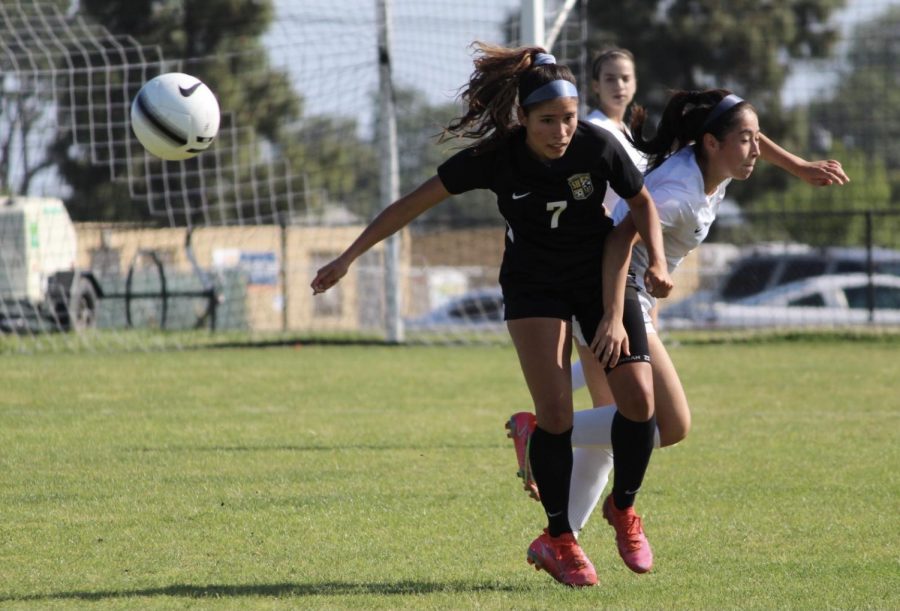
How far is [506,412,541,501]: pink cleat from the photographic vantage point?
504cm

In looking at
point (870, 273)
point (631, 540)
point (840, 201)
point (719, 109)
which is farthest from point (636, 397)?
point (840, 201)

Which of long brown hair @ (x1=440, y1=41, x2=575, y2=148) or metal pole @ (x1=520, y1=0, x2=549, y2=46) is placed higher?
metal pole @ (x1=520, y1=0, x2=549, y2=46)

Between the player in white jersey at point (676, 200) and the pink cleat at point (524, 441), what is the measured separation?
3 centimetres

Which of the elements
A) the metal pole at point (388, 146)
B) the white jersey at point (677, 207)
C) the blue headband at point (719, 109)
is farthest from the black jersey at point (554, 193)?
the metal pole at point (388, 146)

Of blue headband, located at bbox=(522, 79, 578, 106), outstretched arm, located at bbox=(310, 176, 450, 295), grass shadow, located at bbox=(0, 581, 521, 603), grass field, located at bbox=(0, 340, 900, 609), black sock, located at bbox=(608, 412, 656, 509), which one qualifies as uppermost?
blue headband, located at bbox=(522, 79, 578, 106)

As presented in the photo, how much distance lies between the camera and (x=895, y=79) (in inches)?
1638

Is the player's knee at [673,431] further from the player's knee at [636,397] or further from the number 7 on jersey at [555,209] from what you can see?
the number 7 on jersey at [555,209]

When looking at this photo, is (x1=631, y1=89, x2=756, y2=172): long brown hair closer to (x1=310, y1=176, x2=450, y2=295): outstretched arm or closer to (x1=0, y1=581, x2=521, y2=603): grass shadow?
(x1=310, y1=176, x2=450, y2=295): outstretched arm

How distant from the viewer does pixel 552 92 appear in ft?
14.5

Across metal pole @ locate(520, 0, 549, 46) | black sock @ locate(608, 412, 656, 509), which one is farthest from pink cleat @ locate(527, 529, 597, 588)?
metal pole @ locate(520, 0, 549, 46)

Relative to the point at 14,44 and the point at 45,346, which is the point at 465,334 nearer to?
the point at 45,346

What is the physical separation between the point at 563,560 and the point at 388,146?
38.2ft

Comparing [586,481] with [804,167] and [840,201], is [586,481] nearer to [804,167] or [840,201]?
[804,167]

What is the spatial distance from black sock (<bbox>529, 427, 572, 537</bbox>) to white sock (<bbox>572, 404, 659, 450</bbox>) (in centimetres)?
24
